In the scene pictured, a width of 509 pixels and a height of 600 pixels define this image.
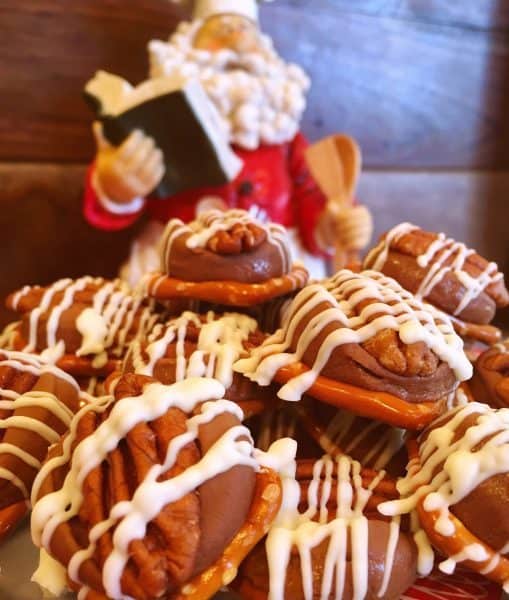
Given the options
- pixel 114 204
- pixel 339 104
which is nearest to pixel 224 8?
pixel 114 204

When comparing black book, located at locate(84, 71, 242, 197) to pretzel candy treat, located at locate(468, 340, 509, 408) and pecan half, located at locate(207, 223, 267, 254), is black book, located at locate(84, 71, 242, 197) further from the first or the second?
pretzel candy treat, located at locate(468, 340, 509, 408)

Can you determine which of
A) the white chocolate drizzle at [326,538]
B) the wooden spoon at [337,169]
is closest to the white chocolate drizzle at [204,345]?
the white chocolate drizzle at [326,538]

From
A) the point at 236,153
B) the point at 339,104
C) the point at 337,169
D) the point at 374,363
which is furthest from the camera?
the point at 339,104

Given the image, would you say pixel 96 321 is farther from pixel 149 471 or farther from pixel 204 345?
pixel 149 471

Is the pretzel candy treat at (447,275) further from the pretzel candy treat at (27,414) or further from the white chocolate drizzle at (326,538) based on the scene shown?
the pretzel candy treat at (27,414)

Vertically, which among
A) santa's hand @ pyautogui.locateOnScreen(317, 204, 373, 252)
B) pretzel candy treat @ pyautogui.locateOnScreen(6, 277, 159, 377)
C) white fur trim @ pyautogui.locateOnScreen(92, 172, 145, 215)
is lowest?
santa's hand @ pyautogui.locateOnScreen(317, 204, 373, 252)

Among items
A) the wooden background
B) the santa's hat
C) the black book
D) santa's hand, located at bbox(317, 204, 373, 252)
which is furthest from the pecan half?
the wooden background
